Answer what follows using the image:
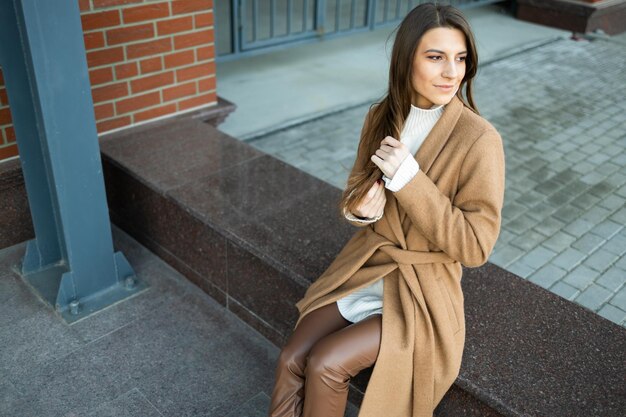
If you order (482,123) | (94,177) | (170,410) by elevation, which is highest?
(482,123)

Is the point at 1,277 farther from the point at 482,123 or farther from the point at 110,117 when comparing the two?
the point at 482,123

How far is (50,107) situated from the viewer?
2.56 metres

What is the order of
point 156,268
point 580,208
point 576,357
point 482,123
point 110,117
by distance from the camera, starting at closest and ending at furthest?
point 482,123, point 576,357, point 156,268, point 110,117, point 580,208

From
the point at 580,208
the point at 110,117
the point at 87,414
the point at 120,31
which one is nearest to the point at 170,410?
the point at 87,414

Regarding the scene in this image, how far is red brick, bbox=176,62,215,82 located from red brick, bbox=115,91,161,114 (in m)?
0.19

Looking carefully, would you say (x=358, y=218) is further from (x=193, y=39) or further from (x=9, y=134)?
(x=193, y=39)

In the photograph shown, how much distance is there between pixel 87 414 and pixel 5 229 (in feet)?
4.27

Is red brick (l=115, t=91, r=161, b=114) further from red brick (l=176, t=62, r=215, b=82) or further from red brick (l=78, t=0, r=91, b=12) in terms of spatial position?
red brick (l=78, t=0, r=91, b=12)

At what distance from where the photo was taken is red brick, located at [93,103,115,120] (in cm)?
354

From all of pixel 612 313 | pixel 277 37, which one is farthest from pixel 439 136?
pixel 277 37

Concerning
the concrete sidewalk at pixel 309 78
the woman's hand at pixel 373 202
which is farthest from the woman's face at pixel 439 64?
the concrete sidewalk at pixel 309 78

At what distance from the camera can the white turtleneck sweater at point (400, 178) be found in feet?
6.00

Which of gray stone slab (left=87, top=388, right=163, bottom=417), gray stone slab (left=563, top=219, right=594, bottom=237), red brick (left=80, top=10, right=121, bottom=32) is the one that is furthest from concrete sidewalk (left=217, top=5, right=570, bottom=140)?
gray stone slab (left=87, top=388, right=163, bottom=417)

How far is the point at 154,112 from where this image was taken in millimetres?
3818
